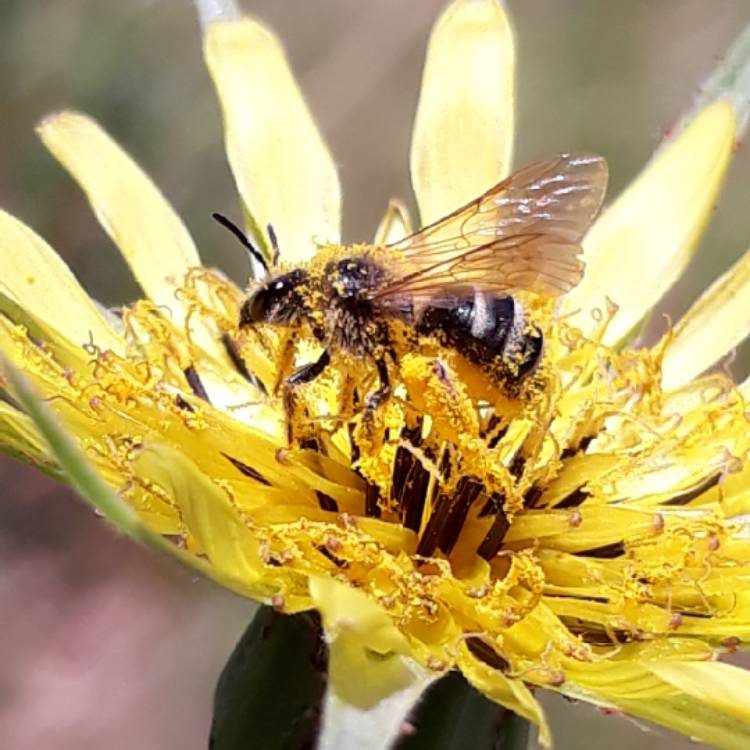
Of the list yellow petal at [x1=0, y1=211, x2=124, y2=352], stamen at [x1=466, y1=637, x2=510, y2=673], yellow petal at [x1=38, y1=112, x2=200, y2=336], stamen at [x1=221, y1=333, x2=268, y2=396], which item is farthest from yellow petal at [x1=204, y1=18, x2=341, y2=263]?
stamen at [x1=466, y1=637, x2=510, y2=673]

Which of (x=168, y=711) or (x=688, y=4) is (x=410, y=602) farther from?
(x=688, y=4)

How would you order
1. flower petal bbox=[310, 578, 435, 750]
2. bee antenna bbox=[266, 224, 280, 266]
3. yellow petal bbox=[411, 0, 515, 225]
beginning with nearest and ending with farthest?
flower petal bbox=[310, 578, 435, 750] < bee antenna bbox=[266, 224, 280, 266] < yellow petal bbox=[411, 0, 515, 225]

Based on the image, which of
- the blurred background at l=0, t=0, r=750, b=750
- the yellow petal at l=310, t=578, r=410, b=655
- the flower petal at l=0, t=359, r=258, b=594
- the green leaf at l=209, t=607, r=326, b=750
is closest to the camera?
the flower petal at l=0, t=359, r=258, b=594

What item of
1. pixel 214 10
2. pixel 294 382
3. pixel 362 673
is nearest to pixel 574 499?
pixel 294 382

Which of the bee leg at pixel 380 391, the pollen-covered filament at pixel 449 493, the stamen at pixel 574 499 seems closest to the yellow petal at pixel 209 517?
the pollen-covered filament at pixel 449 493

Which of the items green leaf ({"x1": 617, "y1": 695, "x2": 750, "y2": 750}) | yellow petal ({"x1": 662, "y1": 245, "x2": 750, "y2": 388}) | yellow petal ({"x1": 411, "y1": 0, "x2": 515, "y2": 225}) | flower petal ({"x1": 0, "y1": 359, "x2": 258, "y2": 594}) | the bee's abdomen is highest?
yellow petal ({"x1": 411, "y1": 0, "x2": 515, "y2": 225})

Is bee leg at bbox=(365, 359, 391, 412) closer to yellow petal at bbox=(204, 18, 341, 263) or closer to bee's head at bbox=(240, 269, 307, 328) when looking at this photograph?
bee's head at bbox=(240, 269, 307, 328)

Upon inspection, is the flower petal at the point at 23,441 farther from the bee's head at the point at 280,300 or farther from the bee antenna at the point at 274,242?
the bee antenna at the point at 274,242
